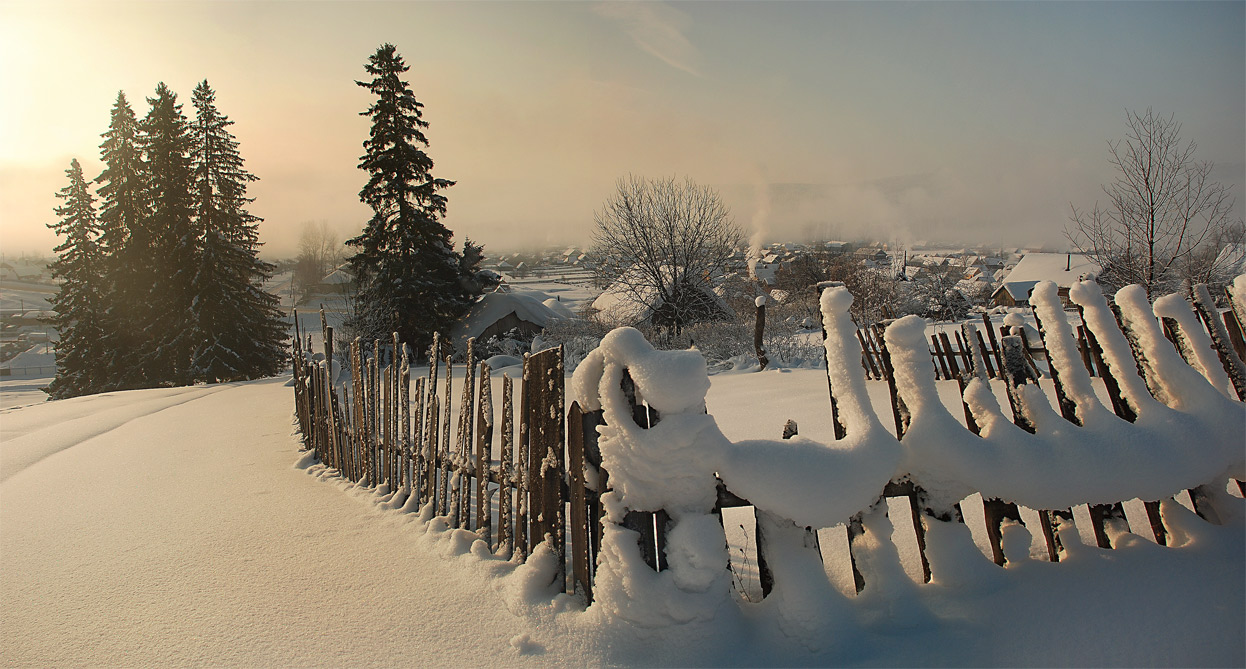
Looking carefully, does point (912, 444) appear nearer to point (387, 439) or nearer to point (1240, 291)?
point (1240, 291)

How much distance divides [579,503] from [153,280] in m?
31.8

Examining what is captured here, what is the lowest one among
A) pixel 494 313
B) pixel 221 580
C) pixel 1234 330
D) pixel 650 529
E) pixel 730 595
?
pixel 221 580

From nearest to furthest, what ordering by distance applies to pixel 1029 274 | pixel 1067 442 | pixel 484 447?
pixel 1067 442, pixel 484 447, pixel 1029 274

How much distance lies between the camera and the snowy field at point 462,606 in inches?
76.4

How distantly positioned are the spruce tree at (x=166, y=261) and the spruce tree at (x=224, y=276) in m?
Result: 0.49

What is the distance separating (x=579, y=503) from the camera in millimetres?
2328

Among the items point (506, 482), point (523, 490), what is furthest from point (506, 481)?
point (523, 490)

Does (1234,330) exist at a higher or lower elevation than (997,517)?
higher

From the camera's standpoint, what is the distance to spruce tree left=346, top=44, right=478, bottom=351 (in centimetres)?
2458

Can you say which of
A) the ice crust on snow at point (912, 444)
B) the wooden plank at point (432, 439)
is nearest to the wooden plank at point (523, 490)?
the ice crust on snow at point (912, 444)

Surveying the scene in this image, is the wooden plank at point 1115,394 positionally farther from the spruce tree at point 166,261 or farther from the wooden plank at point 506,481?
the spruce tree at point 166,261

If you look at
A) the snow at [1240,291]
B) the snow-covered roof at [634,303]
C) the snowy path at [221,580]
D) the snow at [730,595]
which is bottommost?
the snowy path at [221,580]

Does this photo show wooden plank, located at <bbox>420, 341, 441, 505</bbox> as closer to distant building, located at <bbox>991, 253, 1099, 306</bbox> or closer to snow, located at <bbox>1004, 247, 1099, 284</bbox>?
snow, located at <bbox>1004, 247, 1099, 284</bbox>

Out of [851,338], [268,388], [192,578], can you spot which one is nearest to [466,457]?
[192,578]
